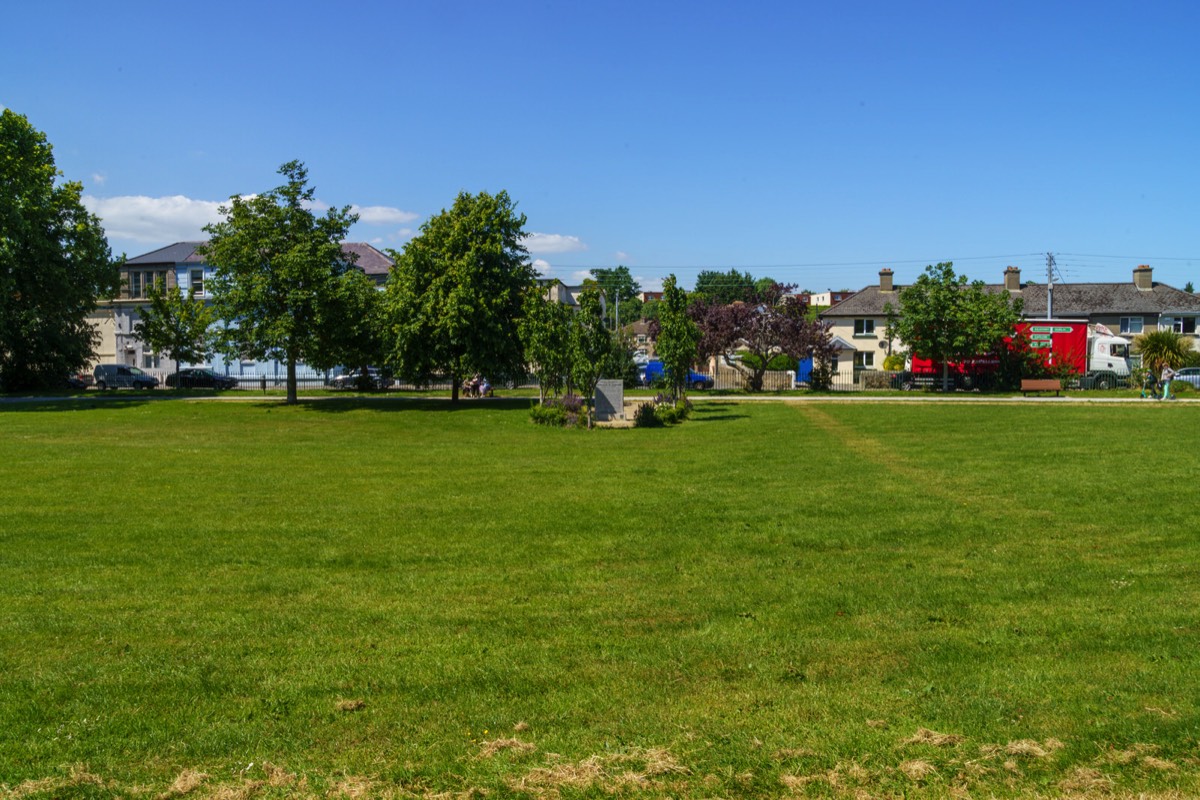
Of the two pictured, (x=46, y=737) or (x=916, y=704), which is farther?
(x=916, y=704)

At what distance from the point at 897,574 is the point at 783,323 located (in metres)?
42.9

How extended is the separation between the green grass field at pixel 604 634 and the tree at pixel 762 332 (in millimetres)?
34242

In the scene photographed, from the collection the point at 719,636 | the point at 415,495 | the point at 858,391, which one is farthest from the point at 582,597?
the point at 858,391

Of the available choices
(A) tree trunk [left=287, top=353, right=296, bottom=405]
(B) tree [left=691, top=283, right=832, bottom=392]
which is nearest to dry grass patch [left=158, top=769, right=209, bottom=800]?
Answer: (A) tree trunk [left=287, top=353, right=296, bottom=405]

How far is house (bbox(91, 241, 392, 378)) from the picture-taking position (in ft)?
224

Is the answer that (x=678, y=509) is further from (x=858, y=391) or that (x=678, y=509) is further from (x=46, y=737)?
(x=858, y=391)

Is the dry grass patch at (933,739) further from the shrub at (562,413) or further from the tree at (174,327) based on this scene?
the tree at (174,327)

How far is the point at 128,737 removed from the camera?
562 centimetres

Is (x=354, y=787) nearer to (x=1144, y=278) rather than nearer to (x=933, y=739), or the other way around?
(x=933, y=739)

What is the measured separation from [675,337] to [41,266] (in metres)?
32.9

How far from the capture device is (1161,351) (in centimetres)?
4947

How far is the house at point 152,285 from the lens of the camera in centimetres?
6812

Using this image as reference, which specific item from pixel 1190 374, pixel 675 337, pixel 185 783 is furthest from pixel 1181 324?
pixel 185 783

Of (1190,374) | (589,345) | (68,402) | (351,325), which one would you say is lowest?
(68,402)
